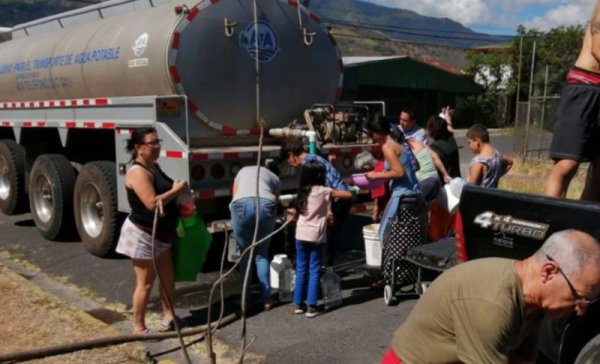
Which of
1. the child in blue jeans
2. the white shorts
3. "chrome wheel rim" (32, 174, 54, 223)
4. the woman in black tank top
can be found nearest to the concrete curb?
the woman in black tank top

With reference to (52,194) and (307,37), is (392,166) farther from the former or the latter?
(52,194)

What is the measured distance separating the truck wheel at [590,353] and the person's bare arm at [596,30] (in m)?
1.66

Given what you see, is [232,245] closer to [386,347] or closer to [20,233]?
[386,347]

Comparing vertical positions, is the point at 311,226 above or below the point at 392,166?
below

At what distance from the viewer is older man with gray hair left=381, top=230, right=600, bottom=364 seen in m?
1.97

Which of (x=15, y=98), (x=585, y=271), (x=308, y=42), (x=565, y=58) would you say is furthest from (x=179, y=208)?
(x=565, y=58)

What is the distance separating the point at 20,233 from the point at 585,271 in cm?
852

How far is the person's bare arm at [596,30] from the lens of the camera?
12.3 feet

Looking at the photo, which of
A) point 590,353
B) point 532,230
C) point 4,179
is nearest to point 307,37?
point 532,230

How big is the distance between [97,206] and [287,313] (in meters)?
3.03

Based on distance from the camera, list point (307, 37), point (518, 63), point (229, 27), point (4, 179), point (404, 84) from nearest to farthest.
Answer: point (229, 27) → point (307, 37) → point (4, 179) → point (404, 84) → point (518, 63)

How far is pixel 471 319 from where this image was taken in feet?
6.75

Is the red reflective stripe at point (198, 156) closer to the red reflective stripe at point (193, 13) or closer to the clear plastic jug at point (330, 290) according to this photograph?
the red reflective stripe at point (193, 13)

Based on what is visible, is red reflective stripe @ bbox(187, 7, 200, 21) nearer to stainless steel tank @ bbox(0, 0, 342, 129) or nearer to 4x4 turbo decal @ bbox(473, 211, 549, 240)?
stainless steel tank @ bbox(0, 0, 342, 129)
